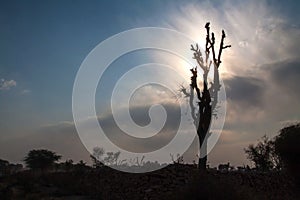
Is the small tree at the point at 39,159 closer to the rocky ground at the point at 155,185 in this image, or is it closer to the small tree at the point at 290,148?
the rocky ground at the point at 155,185

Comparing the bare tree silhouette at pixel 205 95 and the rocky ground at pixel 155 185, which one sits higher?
the bare tree silhouette at pixel 205 95

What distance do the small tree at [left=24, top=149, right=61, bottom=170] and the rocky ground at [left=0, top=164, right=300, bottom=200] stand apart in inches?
583

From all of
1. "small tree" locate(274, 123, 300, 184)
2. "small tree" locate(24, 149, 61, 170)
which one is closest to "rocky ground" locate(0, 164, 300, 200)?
"small tree" locate(274, 123, 300, 184)

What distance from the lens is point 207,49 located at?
101 ft

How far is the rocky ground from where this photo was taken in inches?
647

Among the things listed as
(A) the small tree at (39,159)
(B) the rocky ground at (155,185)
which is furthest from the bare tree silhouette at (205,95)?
(A) the small tree at (39,159)

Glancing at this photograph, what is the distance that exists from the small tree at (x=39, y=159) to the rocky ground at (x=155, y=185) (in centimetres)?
1480

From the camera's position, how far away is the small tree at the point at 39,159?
45.5m

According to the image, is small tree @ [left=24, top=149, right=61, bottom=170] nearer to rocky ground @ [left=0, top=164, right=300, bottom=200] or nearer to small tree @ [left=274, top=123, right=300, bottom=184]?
rocky ground @ [left=0, top=164, right=300, bottom=200]

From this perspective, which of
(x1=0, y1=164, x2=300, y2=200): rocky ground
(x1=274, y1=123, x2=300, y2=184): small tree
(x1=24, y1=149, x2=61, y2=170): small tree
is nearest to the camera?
(x1=0, y1=164, x2=300, y2=200): rocky ground

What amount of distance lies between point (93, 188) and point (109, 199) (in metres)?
3.87

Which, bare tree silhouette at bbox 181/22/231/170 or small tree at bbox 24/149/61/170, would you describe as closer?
bare tree silhouette at bbox 181/22/231/170

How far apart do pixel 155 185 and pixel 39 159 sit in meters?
26.9

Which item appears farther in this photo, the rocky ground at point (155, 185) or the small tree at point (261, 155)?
the small tree at point (261, 155)
